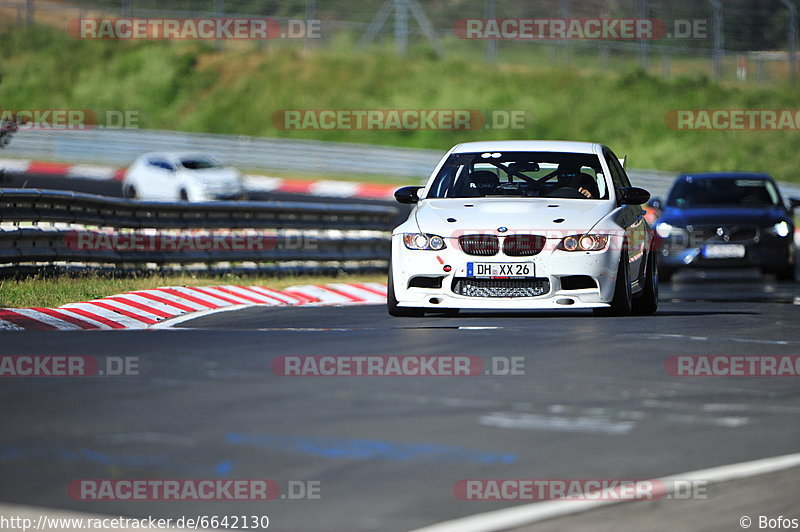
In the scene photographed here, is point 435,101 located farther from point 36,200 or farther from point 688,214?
point 36,200

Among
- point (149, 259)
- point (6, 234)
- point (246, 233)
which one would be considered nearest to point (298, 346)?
point (6, 234)

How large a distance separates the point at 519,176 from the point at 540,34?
3860 cm

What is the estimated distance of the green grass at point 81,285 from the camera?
1489cm

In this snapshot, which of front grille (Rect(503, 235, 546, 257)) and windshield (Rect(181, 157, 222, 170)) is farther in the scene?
windshield (Rect(181, 157, 222, 170))

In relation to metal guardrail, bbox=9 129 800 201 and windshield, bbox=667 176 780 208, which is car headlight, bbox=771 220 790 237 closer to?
windshield, bbox=667 176 780 208

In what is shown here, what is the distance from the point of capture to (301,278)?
825 inches

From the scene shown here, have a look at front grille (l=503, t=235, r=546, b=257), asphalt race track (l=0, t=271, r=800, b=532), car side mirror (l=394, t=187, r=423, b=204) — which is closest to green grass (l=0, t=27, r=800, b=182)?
car side mirror (l=394, t=187, r=423, b=204)

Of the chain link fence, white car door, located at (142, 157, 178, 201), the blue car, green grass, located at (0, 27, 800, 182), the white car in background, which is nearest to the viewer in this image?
the blue car

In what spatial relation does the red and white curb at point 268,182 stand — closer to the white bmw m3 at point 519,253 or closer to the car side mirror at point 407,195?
the car side mirror at point 407,195

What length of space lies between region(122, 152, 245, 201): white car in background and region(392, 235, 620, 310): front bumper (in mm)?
23557

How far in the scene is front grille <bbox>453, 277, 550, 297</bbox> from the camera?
41.9 feet

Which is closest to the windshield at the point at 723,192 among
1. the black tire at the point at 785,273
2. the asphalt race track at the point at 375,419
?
the black tire at the point at 785,273

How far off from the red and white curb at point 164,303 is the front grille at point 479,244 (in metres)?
2.70

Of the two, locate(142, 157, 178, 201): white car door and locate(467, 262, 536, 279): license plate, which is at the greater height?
locate(142, 157, 178, 201): white car door
